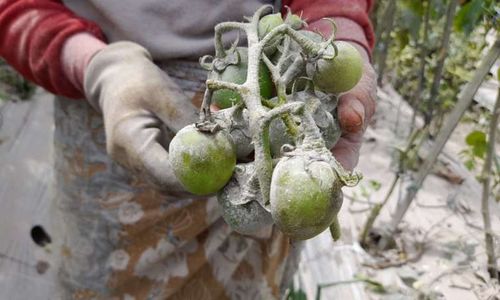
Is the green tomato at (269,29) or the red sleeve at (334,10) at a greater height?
the green tomato at (269,29)

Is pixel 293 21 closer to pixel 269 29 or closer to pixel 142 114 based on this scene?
pixel 269 29

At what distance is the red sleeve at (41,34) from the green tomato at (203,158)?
1.71 ft

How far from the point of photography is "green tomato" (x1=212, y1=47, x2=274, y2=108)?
2.40 ft

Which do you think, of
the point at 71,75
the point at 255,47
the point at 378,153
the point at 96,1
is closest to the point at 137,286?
the point at 71,75

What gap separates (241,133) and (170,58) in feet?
1.51

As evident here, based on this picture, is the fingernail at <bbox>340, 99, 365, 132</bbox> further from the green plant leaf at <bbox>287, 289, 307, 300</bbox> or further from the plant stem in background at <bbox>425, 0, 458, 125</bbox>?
the plant stem in background at <bbox>425, 0, 458, 125</bbox>

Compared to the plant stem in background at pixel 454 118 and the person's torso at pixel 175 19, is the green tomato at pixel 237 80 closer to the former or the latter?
the person's torso at pixel 175 19

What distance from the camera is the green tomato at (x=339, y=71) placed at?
73cm

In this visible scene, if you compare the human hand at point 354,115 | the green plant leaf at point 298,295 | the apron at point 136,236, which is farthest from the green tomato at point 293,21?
the green plant leaf at point 298,295

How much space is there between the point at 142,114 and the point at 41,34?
30 centimetres

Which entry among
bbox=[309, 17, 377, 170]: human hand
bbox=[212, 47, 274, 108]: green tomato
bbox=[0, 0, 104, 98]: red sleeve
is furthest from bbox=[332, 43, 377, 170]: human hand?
bbox=[0, 0, 104, 98]: red sleeve

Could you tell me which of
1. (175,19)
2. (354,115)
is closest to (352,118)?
(354,115)

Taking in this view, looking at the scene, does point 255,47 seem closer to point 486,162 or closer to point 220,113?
point 220,113

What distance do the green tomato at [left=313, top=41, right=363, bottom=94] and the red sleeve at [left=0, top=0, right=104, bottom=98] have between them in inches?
22.2
